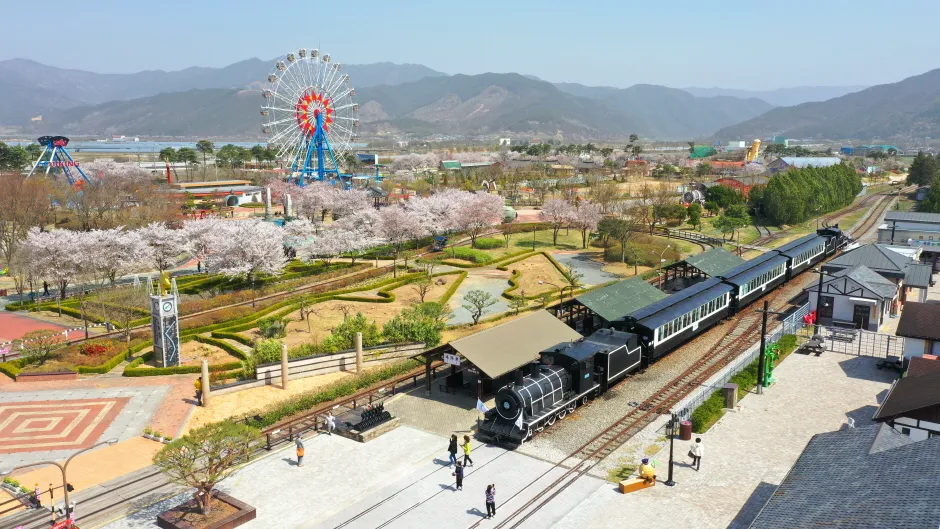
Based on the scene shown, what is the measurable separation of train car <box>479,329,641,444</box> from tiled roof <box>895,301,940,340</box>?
14155 mm

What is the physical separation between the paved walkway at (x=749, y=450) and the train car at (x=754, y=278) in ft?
26.5

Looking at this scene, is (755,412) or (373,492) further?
(755,412)

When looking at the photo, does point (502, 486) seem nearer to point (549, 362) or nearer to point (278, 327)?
point (549, 362)

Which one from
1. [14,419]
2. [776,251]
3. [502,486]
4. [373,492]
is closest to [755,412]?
[502,486]

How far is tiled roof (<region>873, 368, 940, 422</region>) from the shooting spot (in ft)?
76.3

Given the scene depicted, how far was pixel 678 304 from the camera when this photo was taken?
37.8 m

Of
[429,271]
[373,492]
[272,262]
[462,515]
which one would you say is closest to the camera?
[462,515]

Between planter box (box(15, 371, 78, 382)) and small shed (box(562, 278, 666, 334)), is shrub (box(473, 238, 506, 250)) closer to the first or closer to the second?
small shed (box(562, 278, 666, 334))

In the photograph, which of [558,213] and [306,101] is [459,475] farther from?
[306,101]

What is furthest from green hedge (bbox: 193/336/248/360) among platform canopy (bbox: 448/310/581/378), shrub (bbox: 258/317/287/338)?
platform canopy (bbox: 448/310/581/378)

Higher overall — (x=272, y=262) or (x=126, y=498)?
(x=272, y=262)

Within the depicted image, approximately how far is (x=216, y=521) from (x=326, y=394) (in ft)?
35.8

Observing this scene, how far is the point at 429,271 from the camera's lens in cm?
5794

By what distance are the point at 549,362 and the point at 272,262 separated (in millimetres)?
29871
